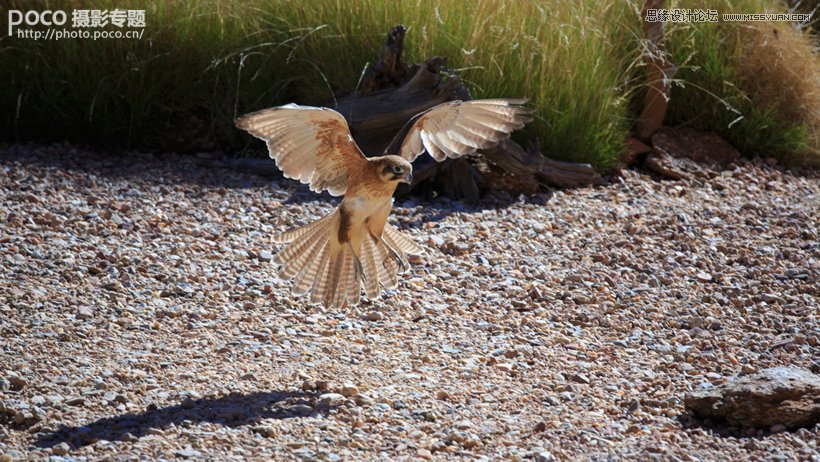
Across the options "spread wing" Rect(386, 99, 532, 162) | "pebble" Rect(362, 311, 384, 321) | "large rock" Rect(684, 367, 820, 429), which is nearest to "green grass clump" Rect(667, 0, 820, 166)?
"spread wing" Rect(386, 99, 532, 162)

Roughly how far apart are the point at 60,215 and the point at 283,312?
1608 millimetres

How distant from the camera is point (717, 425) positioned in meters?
3.34

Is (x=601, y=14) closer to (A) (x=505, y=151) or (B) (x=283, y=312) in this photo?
(A) (x=505, y=151)

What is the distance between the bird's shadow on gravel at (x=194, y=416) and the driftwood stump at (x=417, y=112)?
256 centimetres

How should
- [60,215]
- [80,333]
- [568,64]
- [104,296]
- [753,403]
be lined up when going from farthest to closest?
[568,64], [60,215], [104,296], [80,333], [753,403]

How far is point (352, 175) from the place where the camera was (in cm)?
384

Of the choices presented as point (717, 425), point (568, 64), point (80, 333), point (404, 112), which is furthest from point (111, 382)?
point (568, 64)

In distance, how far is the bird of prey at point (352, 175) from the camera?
369 cm

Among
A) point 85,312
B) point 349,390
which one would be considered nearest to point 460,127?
point 349,390

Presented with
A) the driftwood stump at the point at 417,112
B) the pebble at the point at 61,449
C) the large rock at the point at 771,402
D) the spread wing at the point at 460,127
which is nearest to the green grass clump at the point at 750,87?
the driftwood stump at the point at 417,112

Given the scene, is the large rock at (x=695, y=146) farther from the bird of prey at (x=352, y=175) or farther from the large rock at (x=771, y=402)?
the large rock at (x=771, y=402)

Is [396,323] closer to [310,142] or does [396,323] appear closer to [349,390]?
[349,390]

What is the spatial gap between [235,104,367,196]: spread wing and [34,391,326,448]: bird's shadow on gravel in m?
0.86

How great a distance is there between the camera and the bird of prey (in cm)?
369
